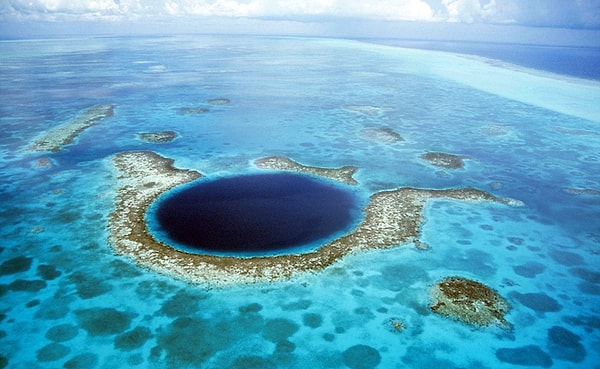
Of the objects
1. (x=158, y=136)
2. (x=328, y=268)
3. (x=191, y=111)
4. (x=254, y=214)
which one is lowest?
(x=328, y=268)

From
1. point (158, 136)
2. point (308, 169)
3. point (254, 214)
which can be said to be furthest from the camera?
point (158, 136)

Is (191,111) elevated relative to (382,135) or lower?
elevated

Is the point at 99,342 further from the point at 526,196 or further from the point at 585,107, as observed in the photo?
the point at 585,107

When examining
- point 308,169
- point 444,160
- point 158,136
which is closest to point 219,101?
point 158,136

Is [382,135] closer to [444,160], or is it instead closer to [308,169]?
[444,160]

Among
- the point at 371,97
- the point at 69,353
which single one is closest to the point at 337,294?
the point at 69,353

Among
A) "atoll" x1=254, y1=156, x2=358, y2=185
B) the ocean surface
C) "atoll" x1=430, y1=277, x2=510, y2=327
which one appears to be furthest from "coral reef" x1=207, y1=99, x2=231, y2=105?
"atoll" x1=430, y1=277, x2=510, y2=327
